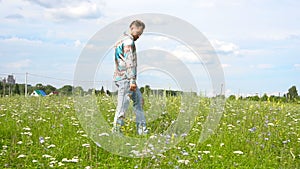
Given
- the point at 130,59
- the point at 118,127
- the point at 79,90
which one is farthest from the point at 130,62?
the point at 79,90

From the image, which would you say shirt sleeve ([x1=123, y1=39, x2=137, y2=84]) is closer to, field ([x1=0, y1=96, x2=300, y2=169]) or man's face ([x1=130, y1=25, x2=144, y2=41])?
man's face ([x1=130, y1=25, x2=144, y2=41])

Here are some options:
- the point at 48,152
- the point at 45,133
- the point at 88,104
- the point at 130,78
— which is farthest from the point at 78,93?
the point at 48,152

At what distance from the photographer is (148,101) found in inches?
421

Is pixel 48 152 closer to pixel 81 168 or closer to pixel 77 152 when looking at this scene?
pixel 77 152

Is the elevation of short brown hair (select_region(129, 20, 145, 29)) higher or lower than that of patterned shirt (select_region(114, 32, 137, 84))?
higher

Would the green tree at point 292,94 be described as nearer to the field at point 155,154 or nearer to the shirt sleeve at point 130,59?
the field at point 155,154

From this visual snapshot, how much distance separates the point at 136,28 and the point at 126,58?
55 cm

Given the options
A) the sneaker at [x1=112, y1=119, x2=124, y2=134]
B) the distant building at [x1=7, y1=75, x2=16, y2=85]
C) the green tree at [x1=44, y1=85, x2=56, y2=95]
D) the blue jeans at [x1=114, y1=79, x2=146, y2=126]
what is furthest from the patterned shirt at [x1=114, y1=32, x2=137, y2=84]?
the green tree at [x1=44, y1=85, x2=56, y2=95]

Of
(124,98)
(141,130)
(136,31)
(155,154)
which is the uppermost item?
(136,31)

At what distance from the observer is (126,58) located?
21.4 ft

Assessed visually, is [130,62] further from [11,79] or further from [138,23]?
[11,79]

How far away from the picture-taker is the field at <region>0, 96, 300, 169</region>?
5484mm

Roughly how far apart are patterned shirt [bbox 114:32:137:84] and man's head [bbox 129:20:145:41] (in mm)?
86

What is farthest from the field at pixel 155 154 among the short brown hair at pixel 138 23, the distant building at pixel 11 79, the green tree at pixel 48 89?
the green tree at pixel 48 89
